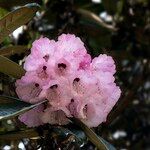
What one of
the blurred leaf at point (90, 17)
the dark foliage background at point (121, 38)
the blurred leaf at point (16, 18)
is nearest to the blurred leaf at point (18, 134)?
the blurred leaf at point (16, 18)

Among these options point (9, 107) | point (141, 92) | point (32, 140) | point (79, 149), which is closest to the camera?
point (9, 107)

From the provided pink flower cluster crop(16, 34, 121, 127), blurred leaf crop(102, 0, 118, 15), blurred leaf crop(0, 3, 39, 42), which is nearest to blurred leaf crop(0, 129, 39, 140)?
pink flower cluster crop(16, 34, 121, 127)

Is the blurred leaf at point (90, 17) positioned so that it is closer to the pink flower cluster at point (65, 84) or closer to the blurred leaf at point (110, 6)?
the blurred leaf at point (110, 6)

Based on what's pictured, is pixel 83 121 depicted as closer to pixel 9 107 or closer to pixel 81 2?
pixel 9 107

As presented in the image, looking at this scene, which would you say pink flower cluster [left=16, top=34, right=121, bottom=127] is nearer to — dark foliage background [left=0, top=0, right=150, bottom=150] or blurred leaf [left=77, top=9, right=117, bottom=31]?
dark foliage background [left=0, top=0, right=150, bottom=150]

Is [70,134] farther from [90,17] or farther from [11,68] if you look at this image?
[90,17]

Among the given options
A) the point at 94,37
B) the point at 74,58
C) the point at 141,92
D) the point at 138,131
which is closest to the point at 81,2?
the point at 94,37
